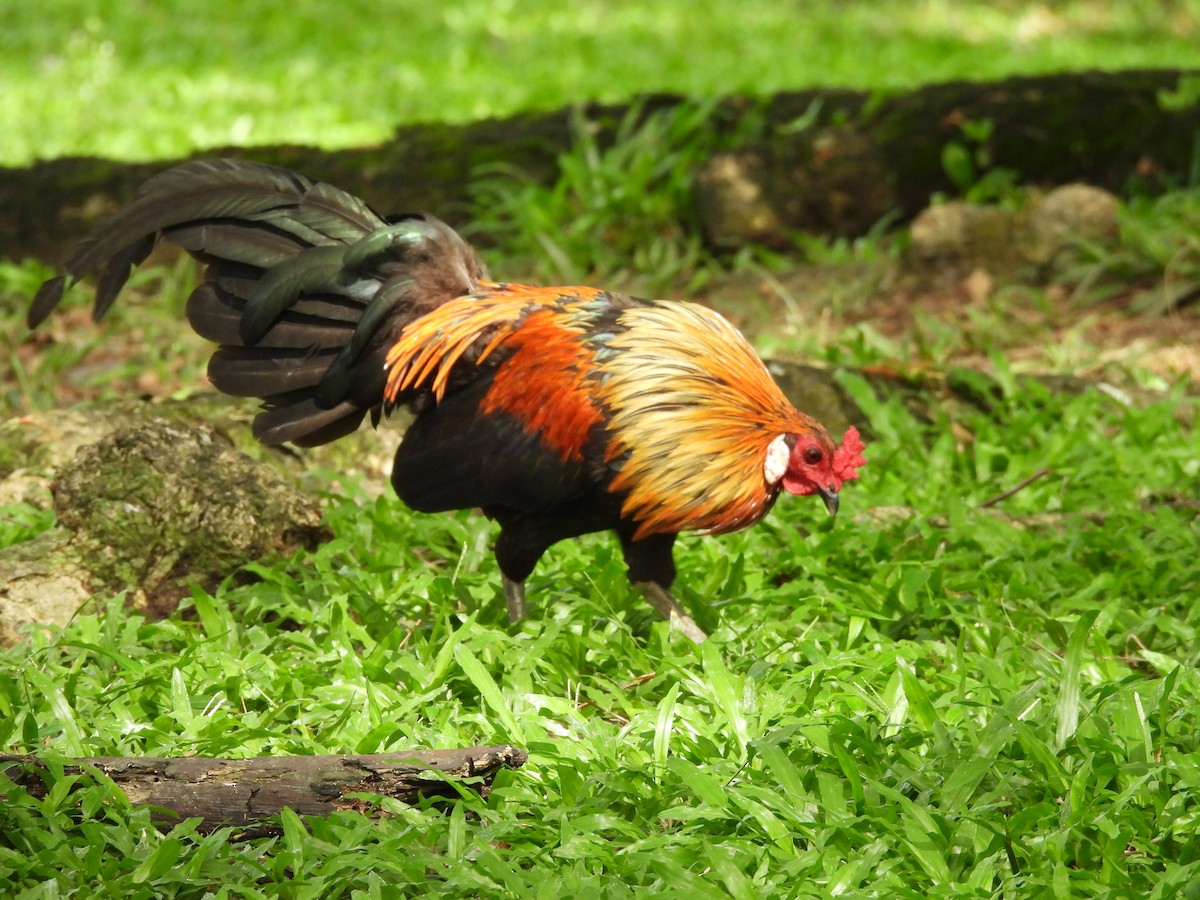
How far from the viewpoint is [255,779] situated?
3.01 m

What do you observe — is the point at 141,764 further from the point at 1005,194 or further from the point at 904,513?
the point at 1005,194

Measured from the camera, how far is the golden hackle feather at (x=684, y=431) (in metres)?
3.71

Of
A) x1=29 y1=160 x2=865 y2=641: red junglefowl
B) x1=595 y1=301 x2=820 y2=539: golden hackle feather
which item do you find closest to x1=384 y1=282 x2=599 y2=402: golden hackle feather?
x1=29 y1=160 x2=865 y2=641: red junglefowl

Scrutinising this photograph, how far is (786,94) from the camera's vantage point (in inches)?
336

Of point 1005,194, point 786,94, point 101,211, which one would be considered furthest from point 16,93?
point 1005,194

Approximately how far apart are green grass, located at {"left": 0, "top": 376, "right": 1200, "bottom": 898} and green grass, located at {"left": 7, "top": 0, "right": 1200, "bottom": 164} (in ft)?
16.4

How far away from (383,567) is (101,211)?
4238 mm

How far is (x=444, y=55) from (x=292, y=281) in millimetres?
7834

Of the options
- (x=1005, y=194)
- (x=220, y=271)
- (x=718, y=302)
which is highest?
(x=220, y=271)

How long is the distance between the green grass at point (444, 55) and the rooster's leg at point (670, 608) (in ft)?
18.1

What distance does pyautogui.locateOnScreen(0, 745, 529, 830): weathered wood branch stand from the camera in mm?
2994

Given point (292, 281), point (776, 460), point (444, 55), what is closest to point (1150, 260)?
point (776, 460)

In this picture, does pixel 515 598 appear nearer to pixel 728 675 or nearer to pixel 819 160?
pixel 728 675

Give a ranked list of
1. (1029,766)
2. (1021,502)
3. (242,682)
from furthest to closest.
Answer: (1021,502), (242,682), (1029,766)
